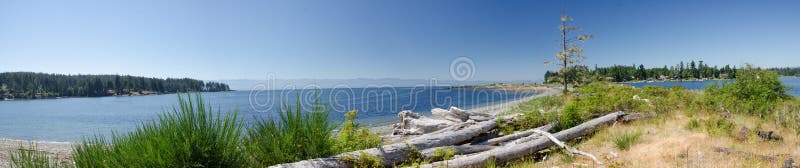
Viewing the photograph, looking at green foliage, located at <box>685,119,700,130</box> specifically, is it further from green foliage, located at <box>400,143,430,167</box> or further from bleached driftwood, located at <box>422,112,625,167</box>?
green foliage, located at <box>400,143,430,167</box>

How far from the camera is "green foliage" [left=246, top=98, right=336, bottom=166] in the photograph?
17.3ft

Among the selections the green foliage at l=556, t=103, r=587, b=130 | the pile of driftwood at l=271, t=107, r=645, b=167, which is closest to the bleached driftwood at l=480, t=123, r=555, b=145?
the pile of driftwood at l=271, t=107, r=645, b=167

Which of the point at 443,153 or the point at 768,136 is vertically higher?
the point at 768,136

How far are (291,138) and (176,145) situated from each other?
1.71 metres

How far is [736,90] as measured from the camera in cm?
1308

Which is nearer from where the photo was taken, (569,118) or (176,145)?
(176,145)

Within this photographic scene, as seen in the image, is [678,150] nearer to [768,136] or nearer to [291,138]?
[768,136]

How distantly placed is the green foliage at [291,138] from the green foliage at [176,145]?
918 millimetres

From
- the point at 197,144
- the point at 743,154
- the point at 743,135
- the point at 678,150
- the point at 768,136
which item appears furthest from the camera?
the point at 743,135

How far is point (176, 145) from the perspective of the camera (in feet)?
12.6

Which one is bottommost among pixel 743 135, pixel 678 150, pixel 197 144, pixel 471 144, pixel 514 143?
pixel 471 144

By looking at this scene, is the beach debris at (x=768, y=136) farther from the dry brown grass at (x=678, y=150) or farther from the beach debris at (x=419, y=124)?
the beach debris at (x=419, y=124)

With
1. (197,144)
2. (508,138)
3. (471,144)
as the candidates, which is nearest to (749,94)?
(508,138)

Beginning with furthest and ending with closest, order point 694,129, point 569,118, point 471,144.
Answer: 1. point 569,118
2. point 694,129
3. point 471,144
